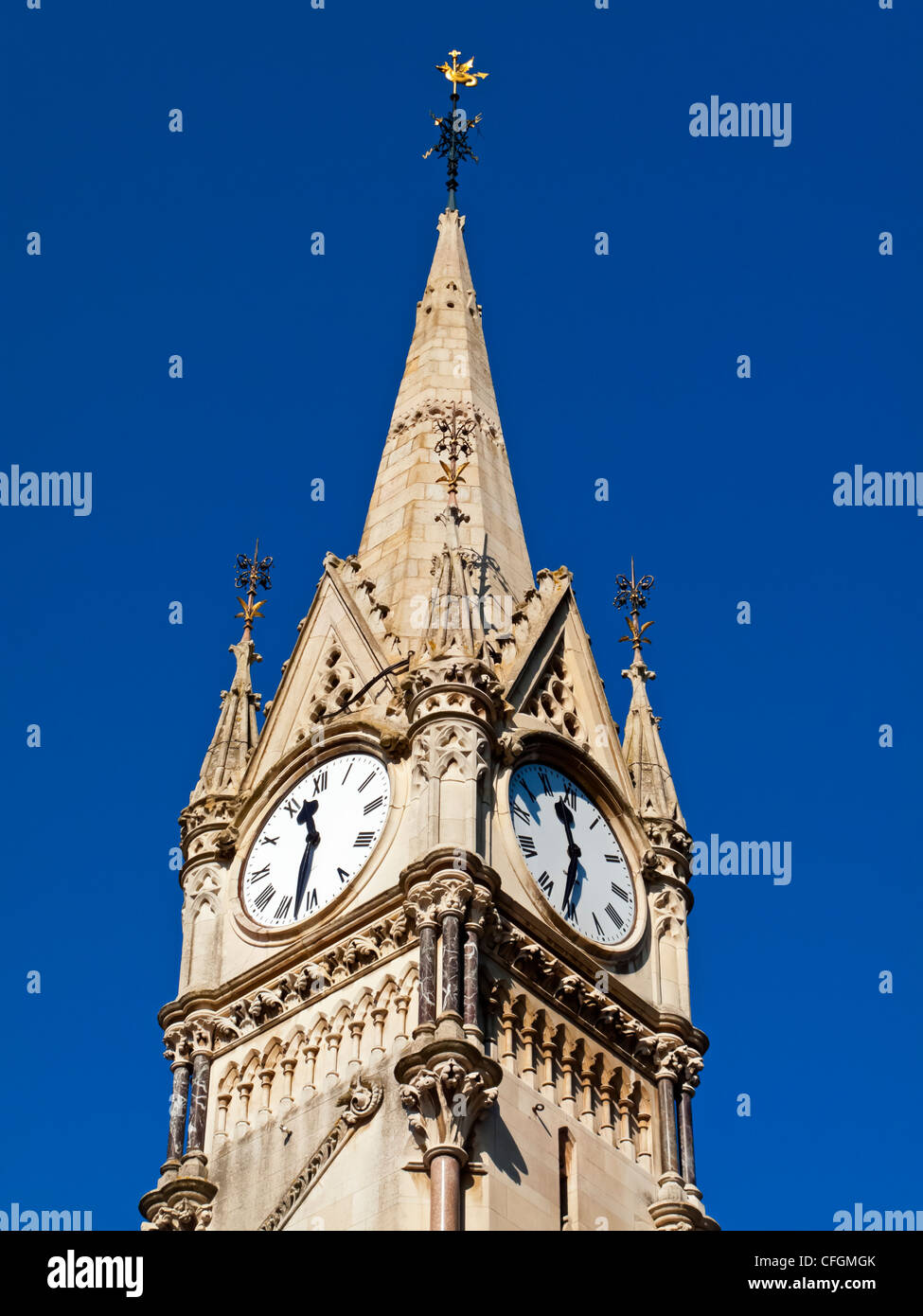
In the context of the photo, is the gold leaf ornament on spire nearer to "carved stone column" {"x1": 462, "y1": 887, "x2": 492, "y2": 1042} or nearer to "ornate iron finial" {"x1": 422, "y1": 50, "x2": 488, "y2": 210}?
"ornate iron finial" {"x1": 422, "y1": 50, "x2": 488, "y2": 210}

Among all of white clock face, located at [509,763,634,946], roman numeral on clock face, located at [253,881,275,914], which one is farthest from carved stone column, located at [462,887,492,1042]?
roman numeral on clock face, located at [253,881,275,914]

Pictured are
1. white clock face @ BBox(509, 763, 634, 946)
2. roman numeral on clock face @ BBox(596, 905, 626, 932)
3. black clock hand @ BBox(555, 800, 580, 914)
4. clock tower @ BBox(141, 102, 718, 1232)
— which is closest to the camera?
clock tower @ BBox(141, 102, 718, 1232)

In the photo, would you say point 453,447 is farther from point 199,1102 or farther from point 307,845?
point 199,1102

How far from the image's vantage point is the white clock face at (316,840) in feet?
157

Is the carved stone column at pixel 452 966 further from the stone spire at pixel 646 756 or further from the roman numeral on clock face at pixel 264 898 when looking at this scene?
the stone spire at pixel 646 756

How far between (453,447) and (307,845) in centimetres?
951

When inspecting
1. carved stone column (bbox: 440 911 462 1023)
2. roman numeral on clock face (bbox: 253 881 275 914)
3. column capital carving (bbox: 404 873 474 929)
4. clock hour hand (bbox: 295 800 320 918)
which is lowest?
carved stone column (bbox: 440 911 462 1023)

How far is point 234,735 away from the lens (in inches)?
2076

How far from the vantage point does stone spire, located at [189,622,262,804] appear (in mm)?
51656

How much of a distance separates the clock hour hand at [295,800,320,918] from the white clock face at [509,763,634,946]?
3.61 metres

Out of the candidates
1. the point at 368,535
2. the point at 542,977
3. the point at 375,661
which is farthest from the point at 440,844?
the point at 368,535
